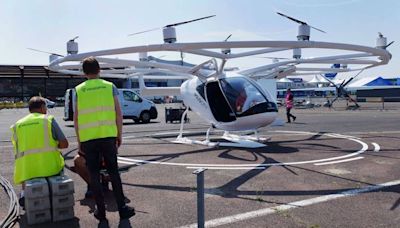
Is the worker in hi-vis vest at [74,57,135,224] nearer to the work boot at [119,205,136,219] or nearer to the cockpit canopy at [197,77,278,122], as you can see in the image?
the work boot at [119,205,136,219]

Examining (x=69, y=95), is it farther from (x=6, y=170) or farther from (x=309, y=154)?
(x=309, y=154)

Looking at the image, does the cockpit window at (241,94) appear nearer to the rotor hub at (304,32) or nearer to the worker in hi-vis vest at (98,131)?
the rotor hub at (304,32)

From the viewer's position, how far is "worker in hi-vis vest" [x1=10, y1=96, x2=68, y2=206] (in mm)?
5301

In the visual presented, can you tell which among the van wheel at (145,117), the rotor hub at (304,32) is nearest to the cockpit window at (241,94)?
the rotor hub at (304,32)

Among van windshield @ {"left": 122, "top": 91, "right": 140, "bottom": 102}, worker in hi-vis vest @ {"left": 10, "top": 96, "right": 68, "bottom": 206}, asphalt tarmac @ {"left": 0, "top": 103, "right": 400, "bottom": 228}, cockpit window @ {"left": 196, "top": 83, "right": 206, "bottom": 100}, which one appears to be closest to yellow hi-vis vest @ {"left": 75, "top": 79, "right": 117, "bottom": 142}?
worker in hi-vis vest @ {"left": 10, "top": 96, "right": 68, "bottom": 206}

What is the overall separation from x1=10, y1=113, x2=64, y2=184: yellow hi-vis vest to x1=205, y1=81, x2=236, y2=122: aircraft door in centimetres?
698

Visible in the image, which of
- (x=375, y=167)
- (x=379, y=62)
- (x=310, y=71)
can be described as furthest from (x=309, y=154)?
(x=310, y=71)

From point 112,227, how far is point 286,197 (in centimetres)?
270

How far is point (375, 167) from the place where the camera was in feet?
27.0

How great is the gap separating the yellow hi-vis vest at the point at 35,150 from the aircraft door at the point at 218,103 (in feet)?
22.9

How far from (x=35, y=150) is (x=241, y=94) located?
7.28m

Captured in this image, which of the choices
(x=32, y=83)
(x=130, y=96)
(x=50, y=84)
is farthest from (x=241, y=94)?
(x=50, y=84)

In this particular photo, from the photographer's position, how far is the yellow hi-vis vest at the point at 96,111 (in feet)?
15.8

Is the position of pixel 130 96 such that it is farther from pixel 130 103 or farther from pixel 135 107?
pixel 135 107
